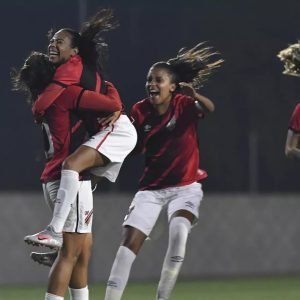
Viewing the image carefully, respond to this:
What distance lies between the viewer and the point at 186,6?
46.4ft

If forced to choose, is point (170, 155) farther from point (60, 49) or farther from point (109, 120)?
point (60, 49)

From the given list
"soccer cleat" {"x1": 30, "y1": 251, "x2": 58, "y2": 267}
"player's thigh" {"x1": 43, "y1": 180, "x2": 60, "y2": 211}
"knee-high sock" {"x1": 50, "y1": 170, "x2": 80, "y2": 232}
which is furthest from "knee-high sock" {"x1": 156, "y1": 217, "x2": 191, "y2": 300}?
"knee-high sock" {"x1": 50, "y1": 170, "x2": 80, "y2": 232}

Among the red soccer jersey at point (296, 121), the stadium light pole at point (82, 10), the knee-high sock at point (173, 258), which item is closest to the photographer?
the knee-high sock at point (173, 258)

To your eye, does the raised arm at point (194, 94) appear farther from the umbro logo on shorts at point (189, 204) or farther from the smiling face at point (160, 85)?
the umbro logo on shorts at point (189, 204)

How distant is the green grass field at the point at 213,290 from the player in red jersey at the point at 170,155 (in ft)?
7.52

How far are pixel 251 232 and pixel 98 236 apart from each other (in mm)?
1817

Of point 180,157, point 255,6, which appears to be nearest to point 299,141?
point 180,157

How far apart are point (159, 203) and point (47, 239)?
1678 millimetres

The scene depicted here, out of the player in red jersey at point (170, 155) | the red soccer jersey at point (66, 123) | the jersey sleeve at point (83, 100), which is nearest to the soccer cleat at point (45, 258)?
the red soccer jersey at point (66, 123)

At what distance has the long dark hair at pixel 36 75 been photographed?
825 centimetres

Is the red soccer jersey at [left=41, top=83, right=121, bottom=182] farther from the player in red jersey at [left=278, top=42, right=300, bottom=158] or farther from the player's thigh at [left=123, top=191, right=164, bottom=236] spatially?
the player in red jersey at [left=278, top=42, right=300, bottom=158]

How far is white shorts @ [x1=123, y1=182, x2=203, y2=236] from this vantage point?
29.7 feet

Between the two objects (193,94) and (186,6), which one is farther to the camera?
(186,6)

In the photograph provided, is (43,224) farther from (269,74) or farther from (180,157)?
(180,157)
